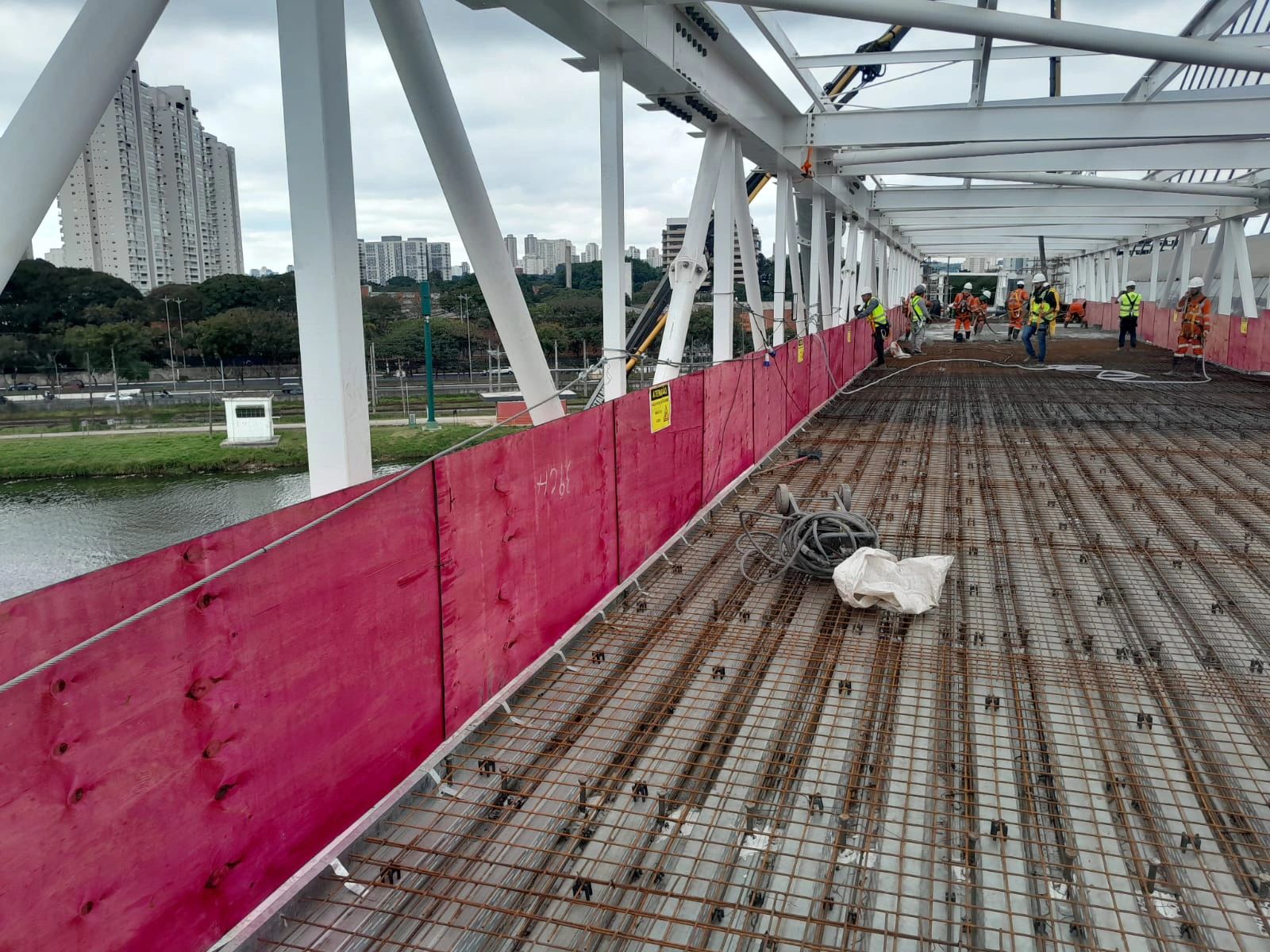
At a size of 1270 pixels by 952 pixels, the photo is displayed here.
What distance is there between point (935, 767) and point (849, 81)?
2357 centimetres

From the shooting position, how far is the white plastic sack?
542 centimetres

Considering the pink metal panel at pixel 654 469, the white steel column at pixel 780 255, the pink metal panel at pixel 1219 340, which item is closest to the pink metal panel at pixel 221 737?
the pink metal panel at pixel 654 469

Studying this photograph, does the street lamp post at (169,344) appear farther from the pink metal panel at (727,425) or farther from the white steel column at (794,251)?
the pink metal panel at (727,425)

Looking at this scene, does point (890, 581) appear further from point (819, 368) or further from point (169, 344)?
point (169, 344)

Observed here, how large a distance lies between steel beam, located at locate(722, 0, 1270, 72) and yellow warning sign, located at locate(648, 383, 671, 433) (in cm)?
285

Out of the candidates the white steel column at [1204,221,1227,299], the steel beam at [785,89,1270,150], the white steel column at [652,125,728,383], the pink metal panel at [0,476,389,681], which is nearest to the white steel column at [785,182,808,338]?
the steel beam at [785,89,1270,150]

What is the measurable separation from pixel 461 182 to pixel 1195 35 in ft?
39.5

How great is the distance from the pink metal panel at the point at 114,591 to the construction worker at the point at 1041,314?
22.2m

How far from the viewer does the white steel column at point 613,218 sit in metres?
7.07

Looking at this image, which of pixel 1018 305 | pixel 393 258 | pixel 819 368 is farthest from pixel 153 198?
pixel 393 258

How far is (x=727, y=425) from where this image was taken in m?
8.84

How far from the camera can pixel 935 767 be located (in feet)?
12.1

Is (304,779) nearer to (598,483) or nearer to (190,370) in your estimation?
(598,483)

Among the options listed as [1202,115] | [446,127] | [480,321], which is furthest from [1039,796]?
[480,321]
